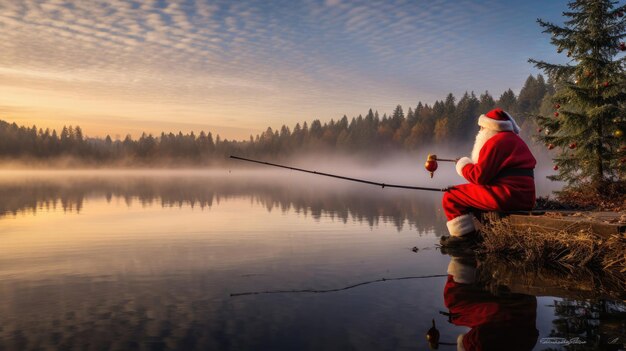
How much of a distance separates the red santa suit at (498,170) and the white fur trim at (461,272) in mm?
1374

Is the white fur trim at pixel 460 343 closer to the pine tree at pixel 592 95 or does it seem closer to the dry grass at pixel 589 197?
the dry grass at pixel 589 197

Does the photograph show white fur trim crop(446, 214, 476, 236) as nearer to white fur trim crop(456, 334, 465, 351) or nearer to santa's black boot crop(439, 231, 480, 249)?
santa's black boot crop(439, 231, 480, 249)

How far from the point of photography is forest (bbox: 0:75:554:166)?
105750 mm

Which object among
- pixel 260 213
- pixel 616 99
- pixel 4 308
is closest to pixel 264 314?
pixel 4 308

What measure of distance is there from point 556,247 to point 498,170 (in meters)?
1.71

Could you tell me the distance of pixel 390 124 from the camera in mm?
133000

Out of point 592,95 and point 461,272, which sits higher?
point 592,95

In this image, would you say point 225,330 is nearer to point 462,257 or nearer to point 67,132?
point 462,257

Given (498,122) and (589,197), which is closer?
(498,122)

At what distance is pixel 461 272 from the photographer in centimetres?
801

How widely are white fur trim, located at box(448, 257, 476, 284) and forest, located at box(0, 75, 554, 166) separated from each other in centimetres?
8611

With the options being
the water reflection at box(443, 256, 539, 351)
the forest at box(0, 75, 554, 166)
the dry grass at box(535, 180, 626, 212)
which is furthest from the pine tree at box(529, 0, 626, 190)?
the forest at box(0, 75, 554, 166)

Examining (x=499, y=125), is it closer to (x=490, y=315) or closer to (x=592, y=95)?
(x=490, y=315)

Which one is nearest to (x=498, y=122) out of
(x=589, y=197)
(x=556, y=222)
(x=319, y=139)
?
(x=556, y=222)
